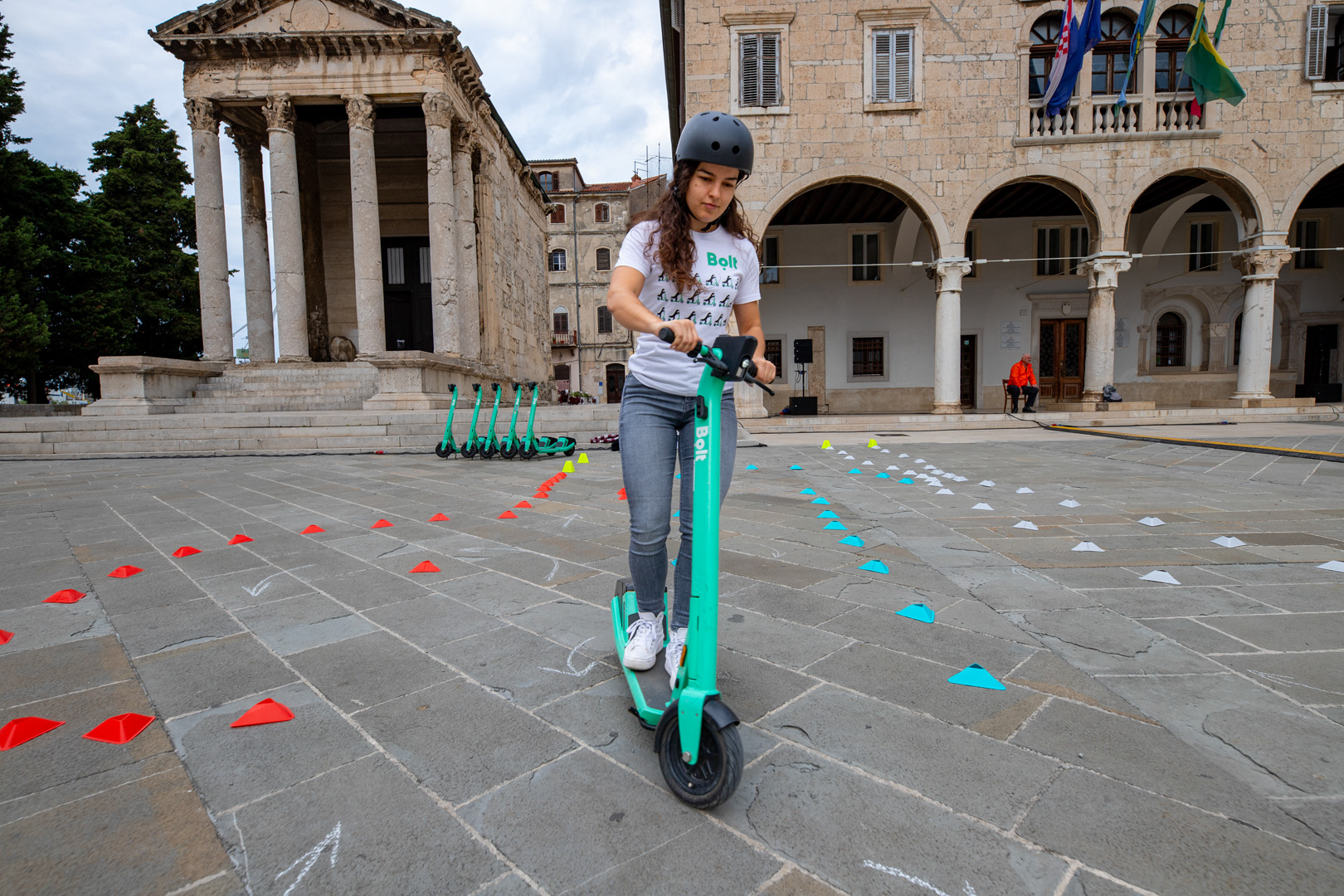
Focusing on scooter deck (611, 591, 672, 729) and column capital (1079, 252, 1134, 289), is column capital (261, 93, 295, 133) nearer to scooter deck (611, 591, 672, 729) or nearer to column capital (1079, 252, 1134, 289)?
scooter deck (611, 591, 672, 729)

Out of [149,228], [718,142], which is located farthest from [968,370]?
[149,228]

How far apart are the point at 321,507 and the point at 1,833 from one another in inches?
176

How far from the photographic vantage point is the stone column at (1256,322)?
49.8 feet

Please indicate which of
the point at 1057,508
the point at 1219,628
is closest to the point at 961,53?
the point at 1057,508

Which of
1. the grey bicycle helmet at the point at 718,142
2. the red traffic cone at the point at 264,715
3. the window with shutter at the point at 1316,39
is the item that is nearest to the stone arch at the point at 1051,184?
the window with shutter at the point at 1316,39

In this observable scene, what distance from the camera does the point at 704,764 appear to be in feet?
5.04

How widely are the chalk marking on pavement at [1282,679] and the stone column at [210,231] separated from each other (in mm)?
19550

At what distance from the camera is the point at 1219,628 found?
257cm

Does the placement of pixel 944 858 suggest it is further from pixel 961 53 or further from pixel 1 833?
pixel 961 53

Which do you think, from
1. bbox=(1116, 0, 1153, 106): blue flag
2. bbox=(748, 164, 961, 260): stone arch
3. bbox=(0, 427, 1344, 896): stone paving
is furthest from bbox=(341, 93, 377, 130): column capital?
bbox=(1116, 0, 1153, 106): blue flag

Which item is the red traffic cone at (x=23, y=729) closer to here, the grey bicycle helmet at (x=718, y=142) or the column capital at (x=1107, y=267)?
the grey bicycle helmet at (x=718, y=142)

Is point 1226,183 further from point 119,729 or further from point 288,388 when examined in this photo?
point 288,388

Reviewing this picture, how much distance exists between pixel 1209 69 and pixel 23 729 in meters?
19.8

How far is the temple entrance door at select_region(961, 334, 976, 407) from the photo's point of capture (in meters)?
20.5
